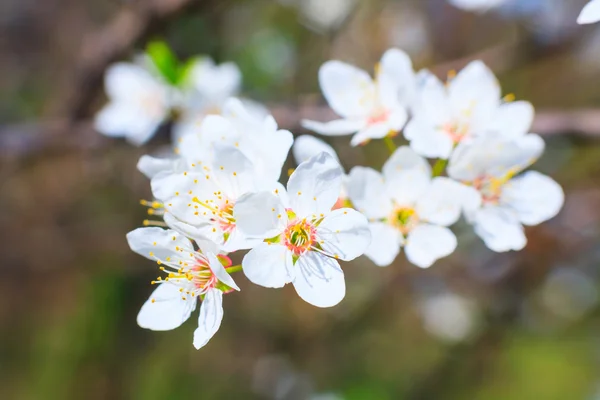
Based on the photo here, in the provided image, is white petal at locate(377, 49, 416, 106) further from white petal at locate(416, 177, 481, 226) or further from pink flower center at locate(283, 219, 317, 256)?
pink flower center at locate(283, 219, 317, 256)

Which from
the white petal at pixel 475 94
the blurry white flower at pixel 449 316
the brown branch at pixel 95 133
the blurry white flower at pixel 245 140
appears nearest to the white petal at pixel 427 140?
the white petal at pixel 475 94

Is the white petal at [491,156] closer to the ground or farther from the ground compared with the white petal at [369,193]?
farther from the ground

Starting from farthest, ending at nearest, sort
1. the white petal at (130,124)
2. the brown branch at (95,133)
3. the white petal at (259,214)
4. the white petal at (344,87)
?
the white petal at (130,124) < the brown branch at (95,133) < the white petal at (344,87) < the white petal at (259,214)

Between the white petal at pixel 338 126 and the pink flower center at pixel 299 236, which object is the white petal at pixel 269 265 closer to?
the pink flower center at pixel 299 236

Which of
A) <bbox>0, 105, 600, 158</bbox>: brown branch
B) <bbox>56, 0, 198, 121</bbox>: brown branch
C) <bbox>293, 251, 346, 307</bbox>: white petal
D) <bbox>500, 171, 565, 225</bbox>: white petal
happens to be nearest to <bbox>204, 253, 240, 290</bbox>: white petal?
<bbox>293, 251, 346, 307</bbox>: white petal

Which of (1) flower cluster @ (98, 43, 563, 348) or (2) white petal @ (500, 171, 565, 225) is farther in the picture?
(2) white petal @ (500, 171, 565, 225)

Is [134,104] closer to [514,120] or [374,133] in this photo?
[374,133]

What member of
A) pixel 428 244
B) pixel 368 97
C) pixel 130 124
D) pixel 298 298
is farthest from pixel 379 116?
pixel 298 298
